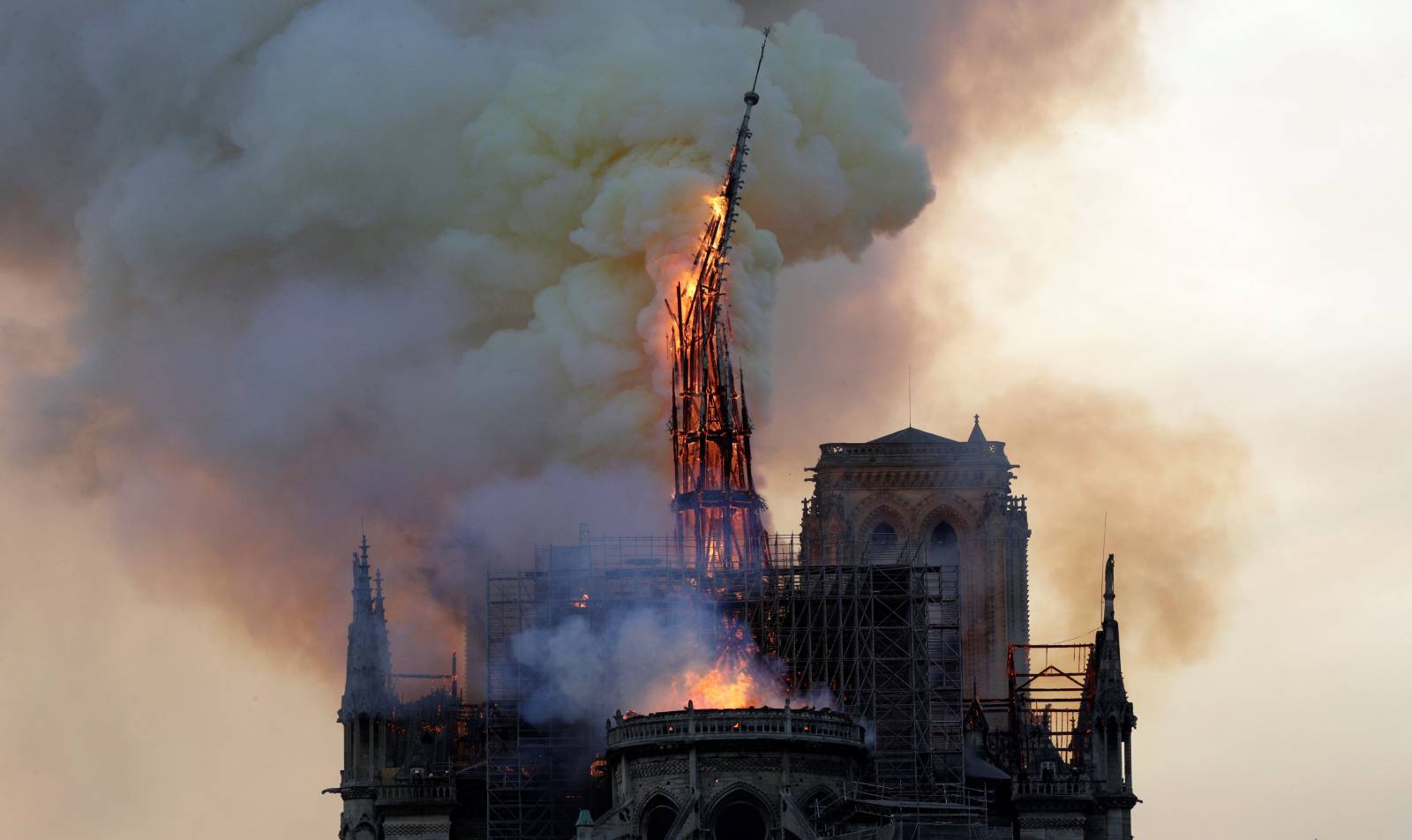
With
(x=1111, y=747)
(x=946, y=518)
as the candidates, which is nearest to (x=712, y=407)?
(x=1111, y=747)

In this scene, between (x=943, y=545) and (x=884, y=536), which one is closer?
(x=943, y=545)

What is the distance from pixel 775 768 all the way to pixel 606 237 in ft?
103

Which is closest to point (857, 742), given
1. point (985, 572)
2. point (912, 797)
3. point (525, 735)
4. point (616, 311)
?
point (912, 797)

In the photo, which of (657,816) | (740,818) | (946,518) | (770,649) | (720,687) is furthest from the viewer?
(946,518)

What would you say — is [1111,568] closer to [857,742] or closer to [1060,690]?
[1060,690]

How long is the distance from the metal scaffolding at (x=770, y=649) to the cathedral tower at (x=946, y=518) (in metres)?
36.8

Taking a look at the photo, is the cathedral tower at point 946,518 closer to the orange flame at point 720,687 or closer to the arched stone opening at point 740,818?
the orange flame at point 720,687

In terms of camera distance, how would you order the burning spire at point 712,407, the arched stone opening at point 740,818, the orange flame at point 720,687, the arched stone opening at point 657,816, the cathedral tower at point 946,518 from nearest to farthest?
1. the arched stone opening at point 740,818
2. the arched stone opening at point 657,816
3. the orange flame at point 720,687
4. the burning spire at point 712,407
5. the cathedral tower at point 946,518

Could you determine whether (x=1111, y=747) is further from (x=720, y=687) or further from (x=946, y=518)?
(x=946, y=518)

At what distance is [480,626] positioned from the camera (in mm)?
167750

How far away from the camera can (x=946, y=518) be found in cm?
19238

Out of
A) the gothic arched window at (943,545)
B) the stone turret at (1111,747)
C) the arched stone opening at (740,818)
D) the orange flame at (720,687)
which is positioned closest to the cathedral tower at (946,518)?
the gothic arched window at (943,545)

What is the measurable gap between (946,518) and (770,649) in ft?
144

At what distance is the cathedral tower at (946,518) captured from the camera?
191 meters
